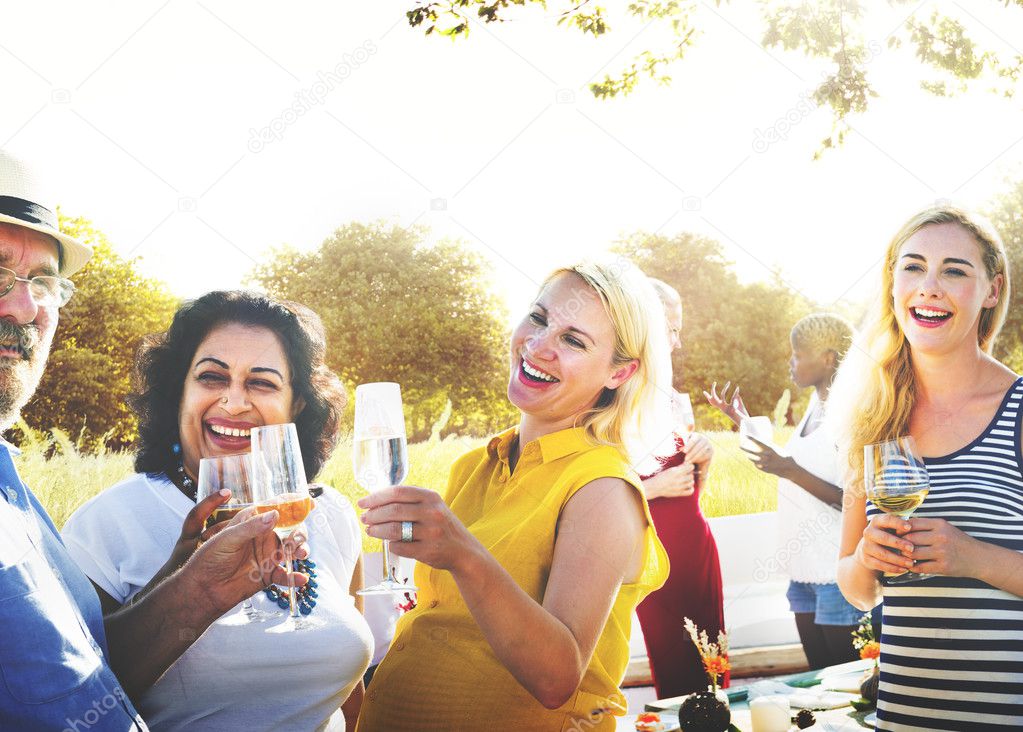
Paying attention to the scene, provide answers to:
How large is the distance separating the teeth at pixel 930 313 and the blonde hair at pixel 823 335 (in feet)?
7.64

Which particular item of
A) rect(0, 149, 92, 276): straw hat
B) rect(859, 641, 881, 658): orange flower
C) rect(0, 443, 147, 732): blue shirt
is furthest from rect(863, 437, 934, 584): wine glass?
rect(0, 149, 92, 276): straw hat

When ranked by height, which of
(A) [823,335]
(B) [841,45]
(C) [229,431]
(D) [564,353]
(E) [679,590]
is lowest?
(E) [679,590]

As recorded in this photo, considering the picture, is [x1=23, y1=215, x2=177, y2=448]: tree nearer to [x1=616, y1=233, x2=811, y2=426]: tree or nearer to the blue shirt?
the blue shirt

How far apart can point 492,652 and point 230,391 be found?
3.93 ft

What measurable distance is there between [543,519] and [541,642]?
0.30 metres

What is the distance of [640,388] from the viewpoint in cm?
207

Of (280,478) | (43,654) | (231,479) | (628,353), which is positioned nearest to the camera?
(43,654)

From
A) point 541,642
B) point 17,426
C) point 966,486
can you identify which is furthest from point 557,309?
point 17,426

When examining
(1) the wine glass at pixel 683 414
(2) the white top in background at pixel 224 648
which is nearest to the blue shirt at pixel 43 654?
(2) the white top in background at pixel 224 648

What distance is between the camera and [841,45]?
17.6 feet

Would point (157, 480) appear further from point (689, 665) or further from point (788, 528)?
point (788, 528)

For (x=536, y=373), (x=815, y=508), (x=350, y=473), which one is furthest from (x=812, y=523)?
(x=536, y=373)

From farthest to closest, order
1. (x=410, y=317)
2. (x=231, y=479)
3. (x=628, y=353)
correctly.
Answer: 1. (x=410, y=317)
2. (x=628, y=353)
3. (x=231, y=479)

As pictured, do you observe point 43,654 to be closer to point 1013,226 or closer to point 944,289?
point 944,289
